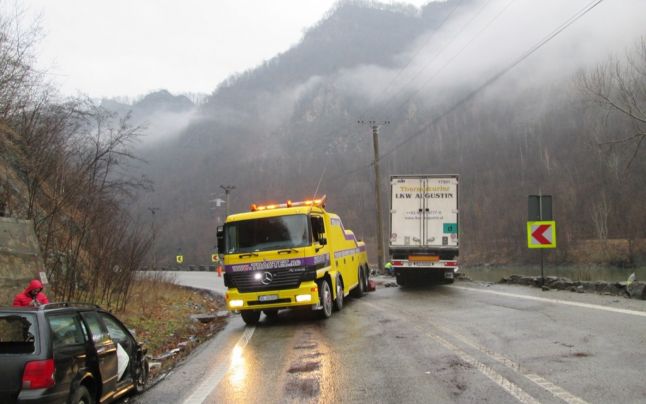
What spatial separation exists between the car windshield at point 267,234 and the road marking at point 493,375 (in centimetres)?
462

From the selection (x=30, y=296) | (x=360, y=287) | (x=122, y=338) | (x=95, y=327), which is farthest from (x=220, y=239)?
(x=95, y=327)

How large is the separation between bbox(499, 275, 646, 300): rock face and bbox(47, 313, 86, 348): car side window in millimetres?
13133

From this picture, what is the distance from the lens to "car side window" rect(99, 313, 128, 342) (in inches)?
269

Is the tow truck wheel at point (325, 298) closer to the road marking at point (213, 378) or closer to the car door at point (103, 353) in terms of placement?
the road marking at point (213, 378)

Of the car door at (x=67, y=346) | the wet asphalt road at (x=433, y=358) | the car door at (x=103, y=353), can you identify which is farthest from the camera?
the wet asphalt road at (x=433, y=358)

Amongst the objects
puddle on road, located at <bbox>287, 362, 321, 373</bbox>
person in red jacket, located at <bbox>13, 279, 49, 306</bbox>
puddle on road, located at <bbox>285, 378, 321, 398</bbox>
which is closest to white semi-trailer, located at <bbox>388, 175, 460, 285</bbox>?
puddle on road, located at <bbox>287, 362, 321, 373</bbox>

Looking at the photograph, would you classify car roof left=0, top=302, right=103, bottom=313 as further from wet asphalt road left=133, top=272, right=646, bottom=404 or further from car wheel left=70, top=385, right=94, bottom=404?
wet asphalt road left=133, top=272, right=646, bottom=404

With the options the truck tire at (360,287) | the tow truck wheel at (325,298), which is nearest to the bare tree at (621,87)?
→ the truck tire at (360,287)

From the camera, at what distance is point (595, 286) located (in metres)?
16.2

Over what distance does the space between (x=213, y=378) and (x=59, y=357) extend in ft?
9.63

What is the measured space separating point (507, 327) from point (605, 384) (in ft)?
14.4

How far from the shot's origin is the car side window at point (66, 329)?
5.20 meters

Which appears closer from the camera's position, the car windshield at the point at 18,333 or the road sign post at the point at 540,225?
the car windshield at the point at 18,333

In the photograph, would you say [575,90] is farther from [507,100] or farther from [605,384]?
[507,100]
